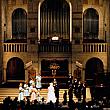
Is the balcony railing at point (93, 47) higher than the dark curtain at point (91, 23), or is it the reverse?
the dark curtain at point (91, 23)

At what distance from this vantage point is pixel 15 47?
39312 mm

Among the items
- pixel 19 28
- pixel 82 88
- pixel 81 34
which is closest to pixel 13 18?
pixel 19 28

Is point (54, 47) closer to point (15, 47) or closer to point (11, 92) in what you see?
point (15, 47)

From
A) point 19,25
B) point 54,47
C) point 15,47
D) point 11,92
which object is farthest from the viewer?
point 19,25

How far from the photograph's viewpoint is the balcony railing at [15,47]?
39.2 metres

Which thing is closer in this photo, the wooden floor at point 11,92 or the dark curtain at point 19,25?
the wooden floor at point 11,92

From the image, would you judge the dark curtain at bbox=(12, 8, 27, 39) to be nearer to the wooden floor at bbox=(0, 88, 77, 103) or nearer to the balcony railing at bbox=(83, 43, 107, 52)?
the balcony railing at bbox=(83, 43, 107, 52)

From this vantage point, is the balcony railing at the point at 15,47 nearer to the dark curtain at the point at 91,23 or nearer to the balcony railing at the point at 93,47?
the balcony railing at the point at 93,47

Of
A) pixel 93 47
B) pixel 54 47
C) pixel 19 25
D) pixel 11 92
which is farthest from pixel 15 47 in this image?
pixel 11 92

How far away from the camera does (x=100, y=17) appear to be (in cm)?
4094

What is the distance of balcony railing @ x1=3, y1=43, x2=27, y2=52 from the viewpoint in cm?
3919

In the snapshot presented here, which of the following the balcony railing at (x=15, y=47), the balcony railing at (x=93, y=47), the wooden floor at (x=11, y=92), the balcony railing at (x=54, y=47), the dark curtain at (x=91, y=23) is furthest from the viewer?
the dark curtain at (x=91, y=23)

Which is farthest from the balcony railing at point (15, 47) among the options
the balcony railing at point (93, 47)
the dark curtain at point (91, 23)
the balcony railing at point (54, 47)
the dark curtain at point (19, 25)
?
the dark curtain at point (91, 23)

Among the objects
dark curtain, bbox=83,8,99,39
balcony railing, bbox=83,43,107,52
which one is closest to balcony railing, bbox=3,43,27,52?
balcony railing, bbox=83,43,107,52
